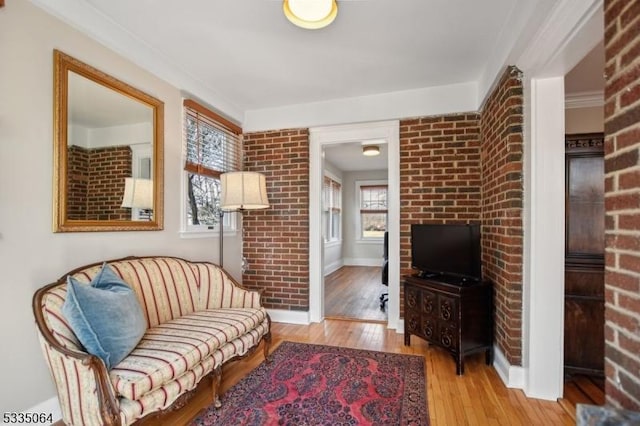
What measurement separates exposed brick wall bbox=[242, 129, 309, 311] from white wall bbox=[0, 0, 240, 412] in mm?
1923

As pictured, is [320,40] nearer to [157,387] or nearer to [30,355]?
[157,387]

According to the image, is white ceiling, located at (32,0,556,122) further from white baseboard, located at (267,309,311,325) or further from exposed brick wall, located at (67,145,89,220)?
white baseboard, located at (267,309,311,325)

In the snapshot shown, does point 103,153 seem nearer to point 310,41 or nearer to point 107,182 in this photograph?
point 107,182

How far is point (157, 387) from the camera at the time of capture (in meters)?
1.53

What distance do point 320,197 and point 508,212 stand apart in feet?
6.54

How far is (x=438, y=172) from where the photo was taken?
319 cm

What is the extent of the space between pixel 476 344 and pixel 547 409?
1.93 feet

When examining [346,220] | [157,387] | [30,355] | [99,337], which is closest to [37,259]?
[30,355]

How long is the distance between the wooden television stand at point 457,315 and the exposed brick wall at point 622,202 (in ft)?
4.24

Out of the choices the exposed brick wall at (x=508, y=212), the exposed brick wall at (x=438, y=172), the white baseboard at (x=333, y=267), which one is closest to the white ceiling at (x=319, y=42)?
the exposed brick wall at (x=508, y=212)

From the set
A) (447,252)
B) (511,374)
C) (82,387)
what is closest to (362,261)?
(447,252)

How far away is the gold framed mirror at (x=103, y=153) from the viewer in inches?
73.6

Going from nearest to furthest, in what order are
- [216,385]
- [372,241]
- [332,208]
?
1. [216,385]
2. [332,208]
3. [372,241]

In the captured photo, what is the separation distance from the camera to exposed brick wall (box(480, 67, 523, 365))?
214 centimetres
